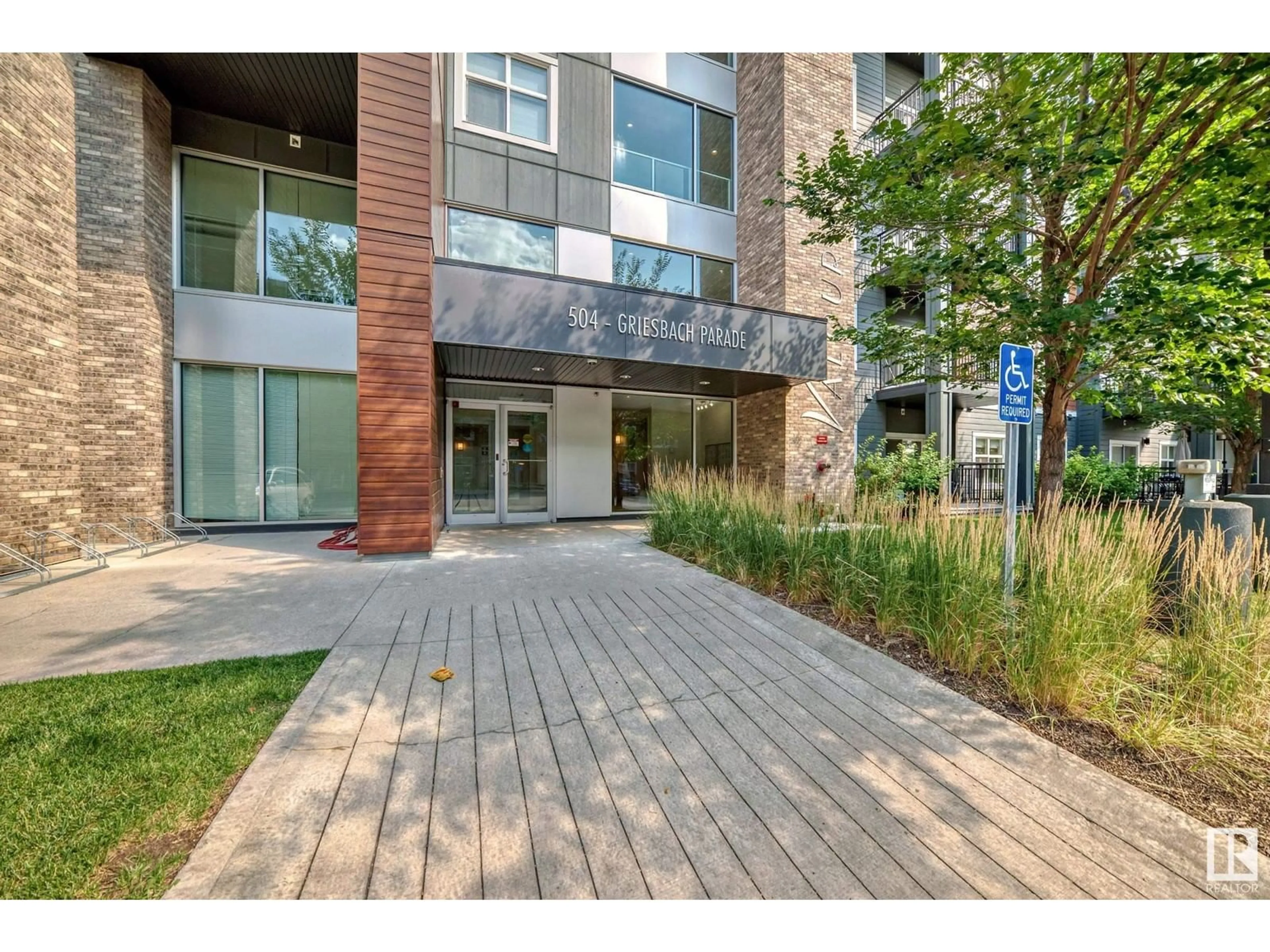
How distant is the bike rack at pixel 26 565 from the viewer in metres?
5.42

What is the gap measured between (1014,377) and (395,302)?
6.80 metres

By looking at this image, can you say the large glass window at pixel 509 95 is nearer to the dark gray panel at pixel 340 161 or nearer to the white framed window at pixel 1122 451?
the dark gray panel at pixel 340 161

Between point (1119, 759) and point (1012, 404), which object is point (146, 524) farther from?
point (1119, 759)

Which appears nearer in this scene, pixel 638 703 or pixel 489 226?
pixel 638 703

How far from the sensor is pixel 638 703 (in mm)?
2822

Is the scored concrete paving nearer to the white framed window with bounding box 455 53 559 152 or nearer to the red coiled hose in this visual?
the red coiled hose

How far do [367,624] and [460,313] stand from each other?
4622mm

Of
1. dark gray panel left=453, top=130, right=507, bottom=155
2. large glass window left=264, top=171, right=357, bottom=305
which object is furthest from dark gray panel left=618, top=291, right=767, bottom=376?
large glass window left=264, top=171, right=357, bottom=305

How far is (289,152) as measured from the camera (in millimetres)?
9117

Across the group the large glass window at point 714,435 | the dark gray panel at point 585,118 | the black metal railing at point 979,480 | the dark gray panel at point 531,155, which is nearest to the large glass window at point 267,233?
the dark gray panel at point 531,155

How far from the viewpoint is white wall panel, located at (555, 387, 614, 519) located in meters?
10.6

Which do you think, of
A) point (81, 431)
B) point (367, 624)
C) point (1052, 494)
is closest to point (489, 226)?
point (81, 431)

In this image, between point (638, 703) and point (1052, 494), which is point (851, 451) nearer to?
point (1052, 494)
